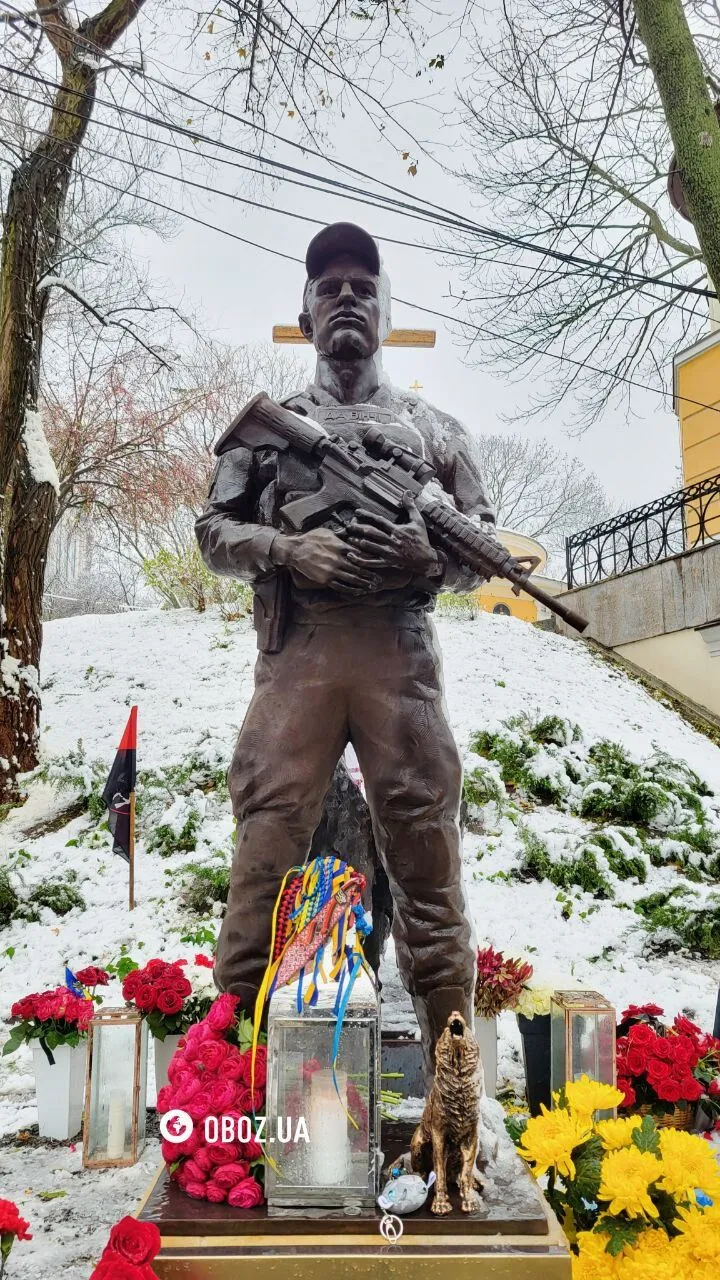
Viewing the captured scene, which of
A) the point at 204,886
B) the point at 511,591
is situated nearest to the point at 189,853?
the point at 204,886

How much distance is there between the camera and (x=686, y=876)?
7281 millimetres

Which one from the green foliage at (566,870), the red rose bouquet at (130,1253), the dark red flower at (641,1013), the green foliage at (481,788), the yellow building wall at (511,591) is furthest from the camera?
the yellow building wall at (511,591)

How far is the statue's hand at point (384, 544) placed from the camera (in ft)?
8.46

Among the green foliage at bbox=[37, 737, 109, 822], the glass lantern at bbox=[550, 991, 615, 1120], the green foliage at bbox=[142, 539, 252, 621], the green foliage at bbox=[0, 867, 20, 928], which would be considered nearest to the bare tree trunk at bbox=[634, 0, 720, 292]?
the glass lantern at bbox=[550, 991, 615, 1120]

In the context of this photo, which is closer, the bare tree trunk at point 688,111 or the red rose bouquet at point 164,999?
the red rose bouquet at point 164,999

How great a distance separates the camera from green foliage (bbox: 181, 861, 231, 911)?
22.2ft

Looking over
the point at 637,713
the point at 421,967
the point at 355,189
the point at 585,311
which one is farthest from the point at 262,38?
the point at 637,713

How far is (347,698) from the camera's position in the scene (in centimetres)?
273

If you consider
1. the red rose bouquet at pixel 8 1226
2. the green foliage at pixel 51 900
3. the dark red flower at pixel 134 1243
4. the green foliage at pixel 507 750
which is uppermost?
the green foliage at pixel 507 750

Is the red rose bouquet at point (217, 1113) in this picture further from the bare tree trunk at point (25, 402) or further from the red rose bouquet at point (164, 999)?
the bare tree trunk at point (25, 402)

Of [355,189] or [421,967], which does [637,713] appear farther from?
[421,967]

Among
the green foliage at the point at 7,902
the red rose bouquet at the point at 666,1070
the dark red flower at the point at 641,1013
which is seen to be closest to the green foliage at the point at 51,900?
the green foliage at the point at 7,902

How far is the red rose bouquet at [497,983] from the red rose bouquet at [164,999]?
1.28 meters

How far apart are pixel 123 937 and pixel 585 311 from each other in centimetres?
741
